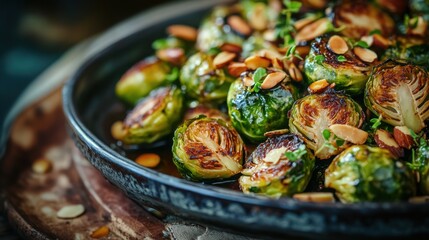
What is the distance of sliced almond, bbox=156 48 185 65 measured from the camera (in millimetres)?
2943

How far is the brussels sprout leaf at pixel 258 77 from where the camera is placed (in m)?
2.25

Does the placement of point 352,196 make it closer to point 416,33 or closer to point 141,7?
point 416,33

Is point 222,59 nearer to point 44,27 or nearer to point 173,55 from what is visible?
point 173,55

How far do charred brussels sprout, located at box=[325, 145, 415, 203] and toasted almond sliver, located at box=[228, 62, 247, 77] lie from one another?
0.73 m

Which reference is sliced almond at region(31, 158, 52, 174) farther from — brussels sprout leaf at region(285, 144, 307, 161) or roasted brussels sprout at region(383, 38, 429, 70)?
roasted brussels sprout at region(383, 38, 429, 70)

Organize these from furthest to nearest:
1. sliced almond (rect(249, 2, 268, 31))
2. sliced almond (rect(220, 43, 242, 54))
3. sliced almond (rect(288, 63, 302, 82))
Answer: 1. sliced almond (rect(249, 2, 268, 31))
2. sliced almond (rect(220, 43, 242, 54))
3. sliced almond (rect(288, 63, 302, 82))

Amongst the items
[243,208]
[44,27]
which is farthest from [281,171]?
[44,27]

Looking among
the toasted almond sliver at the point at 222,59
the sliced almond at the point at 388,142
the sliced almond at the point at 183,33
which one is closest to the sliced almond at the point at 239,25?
the sliced almond at the point at 183,33

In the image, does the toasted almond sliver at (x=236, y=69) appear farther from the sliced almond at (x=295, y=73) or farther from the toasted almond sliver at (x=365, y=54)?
the toasted almond sliver at (x=365, y=54)

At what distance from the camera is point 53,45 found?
5.98 metres

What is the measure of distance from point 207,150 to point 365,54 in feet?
2.63

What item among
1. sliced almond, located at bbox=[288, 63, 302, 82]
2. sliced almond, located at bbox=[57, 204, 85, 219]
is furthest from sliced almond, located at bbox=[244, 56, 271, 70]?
sliced almond, located at bbox=[57, 204, 85, 219]

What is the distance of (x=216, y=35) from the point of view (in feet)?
9.87

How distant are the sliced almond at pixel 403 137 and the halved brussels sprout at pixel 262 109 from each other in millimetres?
450
